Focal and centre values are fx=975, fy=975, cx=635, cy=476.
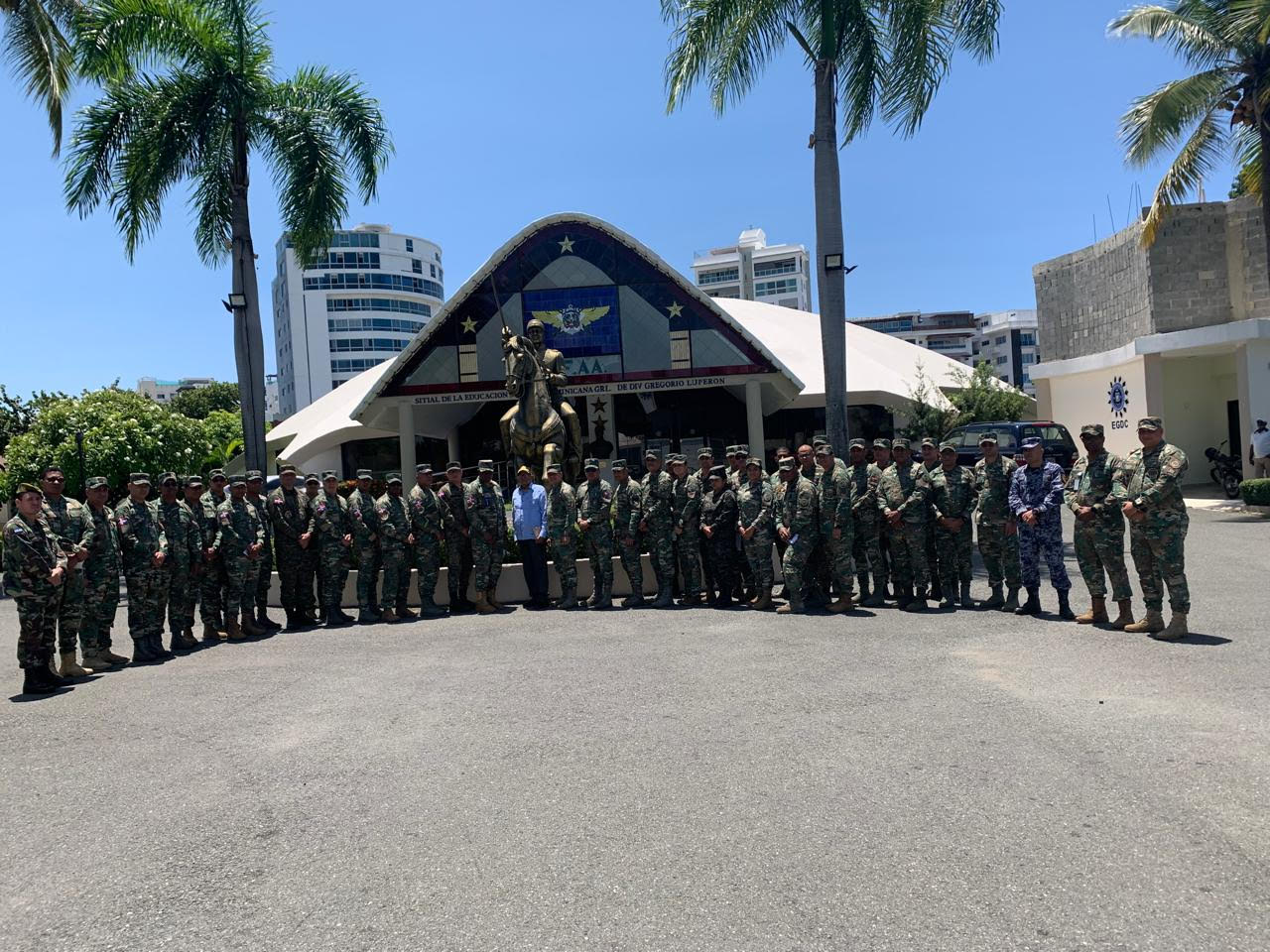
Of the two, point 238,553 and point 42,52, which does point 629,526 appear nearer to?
point 238,553

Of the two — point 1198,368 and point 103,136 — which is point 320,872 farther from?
point 1198,368

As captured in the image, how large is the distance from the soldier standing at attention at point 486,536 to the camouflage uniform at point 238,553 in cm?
221

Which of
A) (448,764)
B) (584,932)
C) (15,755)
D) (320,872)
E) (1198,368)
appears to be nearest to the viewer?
(584,932)

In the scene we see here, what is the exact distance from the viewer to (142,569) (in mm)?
8852

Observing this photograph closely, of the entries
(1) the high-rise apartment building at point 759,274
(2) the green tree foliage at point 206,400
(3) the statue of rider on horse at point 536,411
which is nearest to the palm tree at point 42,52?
(3) the statue of rider on horse at point 536,411

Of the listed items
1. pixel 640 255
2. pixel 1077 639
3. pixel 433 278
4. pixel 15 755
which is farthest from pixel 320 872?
pixel 433 278

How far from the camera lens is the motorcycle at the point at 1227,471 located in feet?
66.4

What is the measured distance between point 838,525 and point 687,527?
68.4 inches

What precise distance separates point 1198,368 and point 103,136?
24.2m

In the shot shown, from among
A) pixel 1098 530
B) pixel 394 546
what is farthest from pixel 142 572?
pixel 1098 530

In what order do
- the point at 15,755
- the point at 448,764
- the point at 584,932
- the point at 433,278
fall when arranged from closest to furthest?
the point at 584,932 → the point at 448,764 → the point at 15,755 → the point at 433,278

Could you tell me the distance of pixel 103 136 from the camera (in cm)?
1603

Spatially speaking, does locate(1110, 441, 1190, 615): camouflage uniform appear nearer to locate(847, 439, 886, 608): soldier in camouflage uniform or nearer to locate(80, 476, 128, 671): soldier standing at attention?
locate(847, 439, 886, 608): soldier in camouflage uniform

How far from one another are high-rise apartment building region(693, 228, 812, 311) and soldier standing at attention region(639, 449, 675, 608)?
9822 cm
